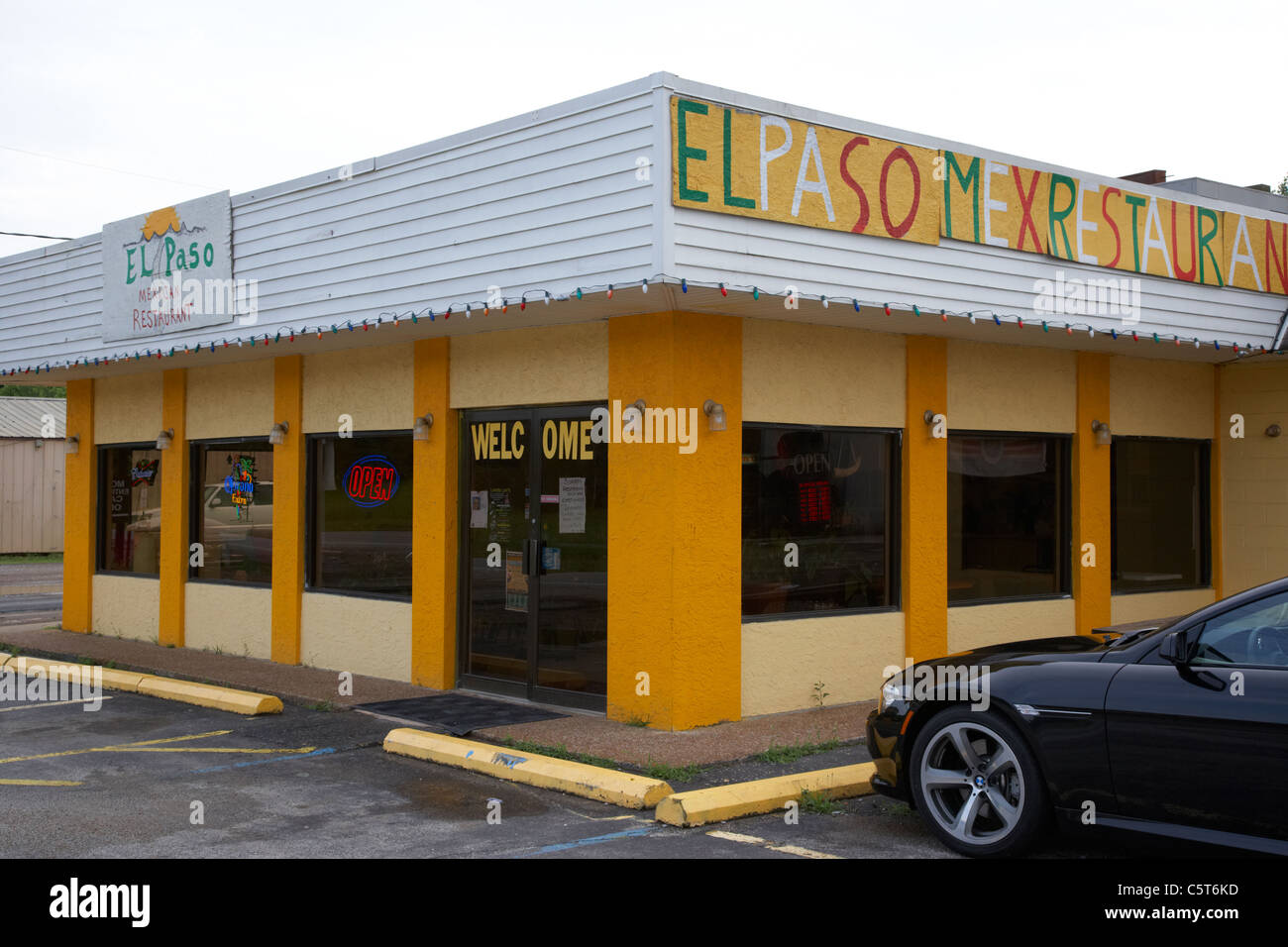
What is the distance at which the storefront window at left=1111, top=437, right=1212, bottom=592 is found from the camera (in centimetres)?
1239

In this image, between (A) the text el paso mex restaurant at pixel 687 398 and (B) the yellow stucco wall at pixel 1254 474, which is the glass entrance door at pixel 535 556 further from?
(B) the yellow stucco wall at pixel 1254 474

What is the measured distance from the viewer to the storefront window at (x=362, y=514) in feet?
36.9

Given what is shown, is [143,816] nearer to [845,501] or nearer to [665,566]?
[665,566]

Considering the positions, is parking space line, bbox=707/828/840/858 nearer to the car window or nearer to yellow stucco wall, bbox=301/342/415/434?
the car window

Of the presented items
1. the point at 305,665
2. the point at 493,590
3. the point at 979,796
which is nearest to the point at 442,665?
the point at 493,590

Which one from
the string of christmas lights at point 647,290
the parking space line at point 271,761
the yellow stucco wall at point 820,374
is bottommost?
the parking space line at point 271,761

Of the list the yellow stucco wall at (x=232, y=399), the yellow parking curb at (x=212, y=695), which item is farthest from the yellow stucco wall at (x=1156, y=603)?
the yellow stucco wall at (x=232, y=399)

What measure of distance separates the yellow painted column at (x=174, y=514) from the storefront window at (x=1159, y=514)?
10.2m

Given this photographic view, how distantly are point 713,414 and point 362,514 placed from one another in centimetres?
436

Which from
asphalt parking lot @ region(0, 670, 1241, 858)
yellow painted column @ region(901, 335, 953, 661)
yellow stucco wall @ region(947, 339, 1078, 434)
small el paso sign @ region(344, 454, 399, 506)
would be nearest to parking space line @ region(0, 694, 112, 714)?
asphalt parking lot @ region(0, 670, 1241, 858)

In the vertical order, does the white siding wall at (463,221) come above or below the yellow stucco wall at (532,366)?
above

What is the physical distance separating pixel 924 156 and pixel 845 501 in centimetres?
286

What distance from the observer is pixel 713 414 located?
895 centimetres

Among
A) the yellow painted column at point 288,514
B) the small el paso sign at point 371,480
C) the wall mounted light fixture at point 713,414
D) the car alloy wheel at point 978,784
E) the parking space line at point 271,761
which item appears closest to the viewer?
the car alloy wheel at point 978,784
